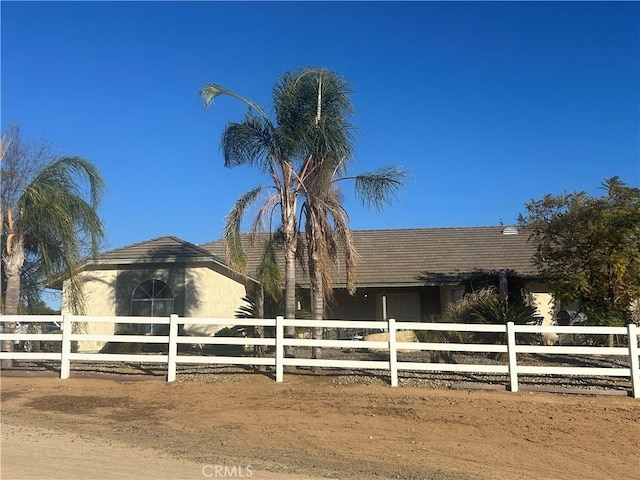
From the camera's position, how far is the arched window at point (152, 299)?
2262cm

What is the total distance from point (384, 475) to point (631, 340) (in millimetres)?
6821

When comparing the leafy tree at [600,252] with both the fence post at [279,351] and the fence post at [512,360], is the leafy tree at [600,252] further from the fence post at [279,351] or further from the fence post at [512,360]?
the fence post at [279,351]

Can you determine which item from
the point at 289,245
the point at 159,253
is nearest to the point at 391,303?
the point at 159,253

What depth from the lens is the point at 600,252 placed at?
14992 millimetres

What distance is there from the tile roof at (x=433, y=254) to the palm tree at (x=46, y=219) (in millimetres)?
7308

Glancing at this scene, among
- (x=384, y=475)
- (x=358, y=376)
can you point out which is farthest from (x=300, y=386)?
(x=384, y=475)

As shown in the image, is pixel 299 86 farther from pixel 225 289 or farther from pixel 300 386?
pixel 225 289

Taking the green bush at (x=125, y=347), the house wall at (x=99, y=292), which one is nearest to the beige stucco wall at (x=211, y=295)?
the house wall at (x=99, y=292)

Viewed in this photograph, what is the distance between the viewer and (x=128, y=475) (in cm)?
659

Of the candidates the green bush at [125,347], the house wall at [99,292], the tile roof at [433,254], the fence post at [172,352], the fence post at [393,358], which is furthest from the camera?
the tile roof at [433,254]

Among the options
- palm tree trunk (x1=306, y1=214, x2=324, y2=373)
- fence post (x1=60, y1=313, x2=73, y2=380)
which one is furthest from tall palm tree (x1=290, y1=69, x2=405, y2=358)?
fence post (x1=60, y1=313, x2=73, y2=380)

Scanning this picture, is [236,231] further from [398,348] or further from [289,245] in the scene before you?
[398,348]

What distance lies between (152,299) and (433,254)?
460 inches

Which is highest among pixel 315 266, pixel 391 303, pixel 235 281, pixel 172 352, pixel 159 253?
pixel 159 253
